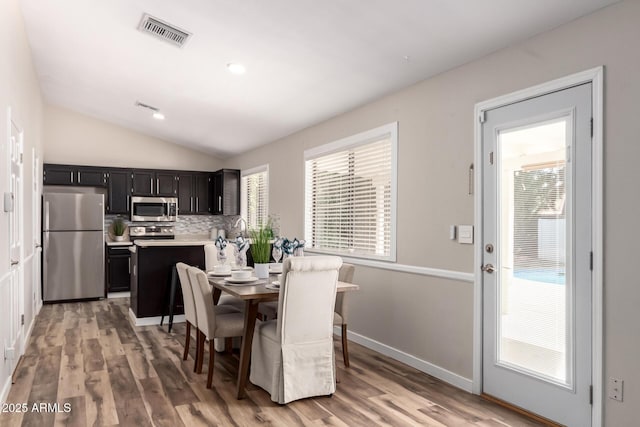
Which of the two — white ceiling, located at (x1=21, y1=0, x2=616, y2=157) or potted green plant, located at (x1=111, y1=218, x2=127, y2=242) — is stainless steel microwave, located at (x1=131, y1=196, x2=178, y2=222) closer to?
potted green plant, located at (x1=111, y1=218, x2=127, y2=242)

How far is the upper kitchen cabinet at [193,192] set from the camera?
28.1 feet

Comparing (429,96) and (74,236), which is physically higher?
(429,96)

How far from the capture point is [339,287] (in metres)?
3.62

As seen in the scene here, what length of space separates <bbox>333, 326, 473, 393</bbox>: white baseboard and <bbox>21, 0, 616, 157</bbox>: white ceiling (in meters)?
2.35

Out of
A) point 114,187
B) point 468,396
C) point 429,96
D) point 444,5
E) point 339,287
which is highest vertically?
point 444,5

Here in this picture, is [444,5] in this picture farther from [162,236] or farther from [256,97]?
[162,236]

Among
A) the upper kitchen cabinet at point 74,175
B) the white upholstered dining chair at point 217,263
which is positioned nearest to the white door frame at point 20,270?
→ the white upholstered dining chair at point 217,263

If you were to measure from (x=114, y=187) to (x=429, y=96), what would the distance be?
6019mm

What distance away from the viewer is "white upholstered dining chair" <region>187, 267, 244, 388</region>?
3.43 metres

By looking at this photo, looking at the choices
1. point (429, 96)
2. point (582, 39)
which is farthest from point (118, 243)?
point (582, 39)

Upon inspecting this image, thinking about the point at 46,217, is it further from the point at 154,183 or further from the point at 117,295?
the point at 154,183

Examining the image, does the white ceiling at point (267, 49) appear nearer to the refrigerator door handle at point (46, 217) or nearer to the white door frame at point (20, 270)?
the white door frame at point (20, 270)

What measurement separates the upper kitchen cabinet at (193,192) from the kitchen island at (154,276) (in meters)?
3.01

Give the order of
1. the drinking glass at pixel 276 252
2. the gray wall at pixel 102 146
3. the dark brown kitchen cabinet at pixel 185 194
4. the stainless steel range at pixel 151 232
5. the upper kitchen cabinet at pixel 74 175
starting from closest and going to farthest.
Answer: the drinking glass at pixel 276 252 → the upper kitchen cabinet at pixel 74 175 → the gray wall at pixel 102 146 → the stainless steel range at pixel 151 232 → the dark brown kitchen cabinet at pixel 185 194
